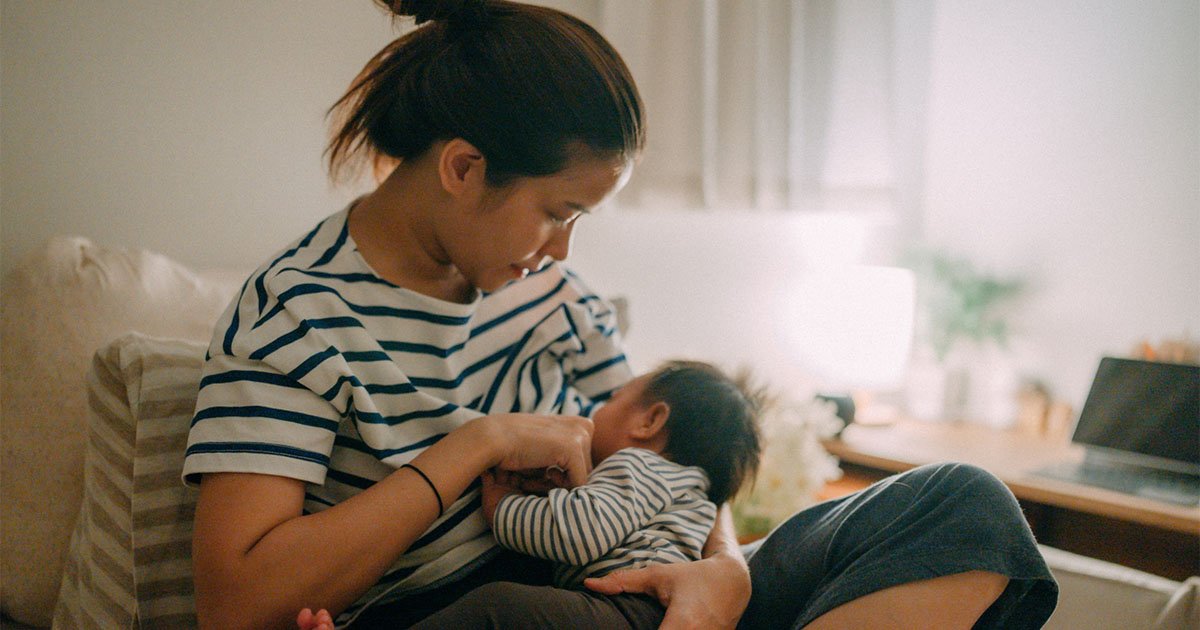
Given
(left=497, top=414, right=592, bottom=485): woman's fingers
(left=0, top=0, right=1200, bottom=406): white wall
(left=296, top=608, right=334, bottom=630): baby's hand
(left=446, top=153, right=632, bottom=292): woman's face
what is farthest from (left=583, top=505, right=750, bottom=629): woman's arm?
(left=0, top=0, right=1200, bottom=406): white wall

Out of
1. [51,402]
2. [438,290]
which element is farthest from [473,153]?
[51,402]

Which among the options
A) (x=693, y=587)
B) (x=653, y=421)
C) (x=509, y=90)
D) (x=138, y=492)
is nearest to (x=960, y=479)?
(x=693, y=587)

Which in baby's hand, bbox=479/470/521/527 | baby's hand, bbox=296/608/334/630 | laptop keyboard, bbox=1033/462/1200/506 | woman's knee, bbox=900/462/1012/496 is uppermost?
woman's knee, bbox=900/462/1012/496

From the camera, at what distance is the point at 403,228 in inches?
40.4

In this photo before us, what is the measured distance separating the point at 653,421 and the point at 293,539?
1.71 feet

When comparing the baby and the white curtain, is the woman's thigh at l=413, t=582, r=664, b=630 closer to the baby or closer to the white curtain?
the baby

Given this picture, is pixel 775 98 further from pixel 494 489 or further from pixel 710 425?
pixel 494 489

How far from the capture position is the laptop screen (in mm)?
1772

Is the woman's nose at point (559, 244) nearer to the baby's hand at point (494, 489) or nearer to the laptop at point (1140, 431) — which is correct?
the baby's hand at point (494, 489)

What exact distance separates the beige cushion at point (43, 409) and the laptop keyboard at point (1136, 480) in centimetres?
184

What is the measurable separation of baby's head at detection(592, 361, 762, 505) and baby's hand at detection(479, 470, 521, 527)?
197 mm

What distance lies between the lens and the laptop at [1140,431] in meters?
1.76

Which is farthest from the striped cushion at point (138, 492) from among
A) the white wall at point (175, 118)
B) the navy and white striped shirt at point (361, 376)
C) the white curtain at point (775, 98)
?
the white curtain at point (775, 98)

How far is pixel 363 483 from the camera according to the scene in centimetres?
96
